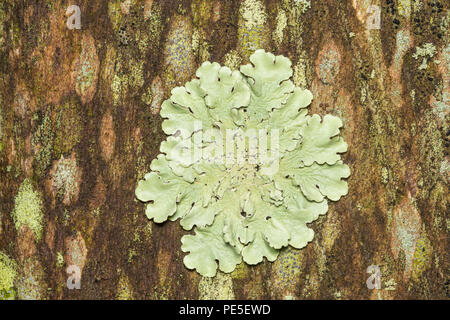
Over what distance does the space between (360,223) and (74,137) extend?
1455mm

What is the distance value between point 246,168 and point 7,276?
1322 mm

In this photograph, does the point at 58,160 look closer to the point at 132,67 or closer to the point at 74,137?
the point at 74,137

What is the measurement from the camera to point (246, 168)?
2109 millimetres

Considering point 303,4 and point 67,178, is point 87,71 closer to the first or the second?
point 67,178

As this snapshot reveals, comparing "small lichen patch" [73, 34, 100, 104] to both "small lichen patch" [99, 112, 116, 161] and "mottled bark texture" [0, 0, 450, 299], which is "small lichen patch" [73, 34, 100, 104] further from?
"small lichen patch" [99, 112, 116, 161]

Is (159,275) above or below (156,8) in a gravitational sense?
below

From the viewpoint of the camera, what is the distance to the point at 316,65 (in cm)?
216

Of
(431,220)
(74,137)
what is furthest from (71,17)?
(431,220)

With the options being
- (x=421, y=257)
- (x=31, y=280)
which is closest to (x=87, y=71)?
(x=31, y=280)

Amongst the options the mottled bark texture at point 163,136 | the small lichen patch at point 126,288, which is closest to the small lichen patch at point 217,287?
the mottled bark texture at point 163,136

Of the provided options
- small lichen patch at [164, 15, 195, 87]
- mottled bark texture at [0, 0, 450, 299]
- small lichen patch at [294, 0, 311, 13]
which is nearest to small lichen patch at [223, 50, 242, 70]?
mottled bark texture at [0, 0, 450, 299]

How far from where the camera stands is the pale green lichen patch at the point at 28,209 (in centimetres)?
220

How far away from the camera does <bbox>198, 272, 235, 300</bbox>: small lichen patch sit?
215 cm

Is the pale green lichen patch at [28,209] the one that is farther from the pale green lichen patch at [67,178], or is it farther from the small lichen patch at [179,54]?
the small lichen patch at [179,54]
